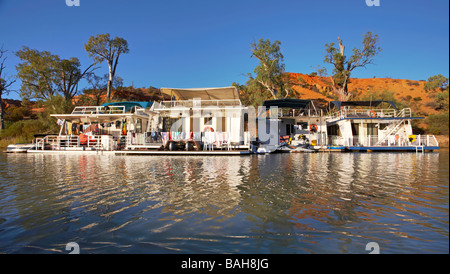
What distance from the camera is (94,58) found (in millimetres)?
36781

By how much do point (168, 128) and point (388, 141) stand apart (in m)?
19.3

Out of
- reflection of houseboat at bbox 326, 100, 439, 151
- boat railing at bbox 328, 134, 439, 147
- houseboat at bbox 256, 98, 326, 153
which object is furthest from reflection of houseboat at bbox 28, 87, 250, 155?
boat railing at bbox 328, 134, 439, 147

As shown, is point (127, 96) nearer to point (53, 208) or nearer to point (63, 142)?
point (63, 142)

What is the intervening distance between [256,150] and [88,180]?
1400 centimetres

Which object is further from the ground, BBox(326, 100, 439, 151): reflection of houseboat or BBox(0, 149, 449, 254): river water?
BBox(326, 100, 439, 151): reflection of houseboat

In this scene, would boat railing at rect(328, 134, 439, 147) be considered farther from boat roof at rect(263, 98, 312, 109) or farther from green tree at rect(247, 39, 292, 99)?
green tree at rect(247, 39, 292, 99)

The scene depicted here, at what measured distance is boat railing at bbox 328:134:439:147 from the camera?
2038cm

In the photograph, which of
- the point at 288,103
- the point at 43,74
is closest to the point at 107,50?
the point at 43,74

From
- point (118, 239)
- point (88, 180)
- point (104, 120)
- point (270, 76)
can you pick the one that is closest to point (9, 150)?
point (104, 120)

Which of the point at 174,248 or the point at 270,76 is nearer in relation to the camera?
the point at 174,248

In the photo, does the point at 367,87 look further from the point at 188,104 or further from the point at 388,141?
the point at 188,104

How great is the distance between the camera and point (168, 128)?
21281mm

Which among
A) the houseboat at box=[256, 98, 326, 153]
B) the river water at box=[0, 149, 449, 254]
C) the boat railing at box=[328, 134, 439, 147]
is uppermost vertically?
the houseboat at box=[256, 98, 326, 153]

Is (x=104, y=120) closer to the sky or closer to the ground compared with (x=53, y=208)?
closer to the sky
